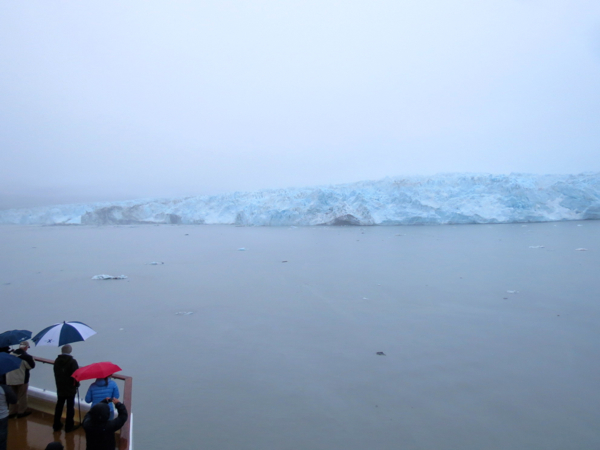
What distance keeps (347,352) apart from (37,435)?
2.40 meters

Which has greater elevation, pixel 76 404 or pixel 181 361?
pixel 76 404

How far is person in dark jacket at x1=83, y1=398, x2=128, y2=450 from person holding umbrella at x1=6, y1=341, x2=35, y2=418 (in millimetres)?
852

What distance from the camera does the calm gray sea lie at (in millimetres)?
2451

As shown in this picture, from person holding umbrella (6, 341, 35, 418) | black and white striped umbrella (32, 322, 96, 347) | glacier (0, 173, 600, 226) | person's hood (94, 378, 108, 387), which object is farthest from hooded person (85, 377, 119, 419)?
glacier (0, 173, 600, 226)

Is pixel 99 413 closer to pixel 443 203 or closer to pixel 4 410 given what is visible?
pixel 4 410

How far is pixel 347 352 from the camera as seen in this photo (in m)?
3.66

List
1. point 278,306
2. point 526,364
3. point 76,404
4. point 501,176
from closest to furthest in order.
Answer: point 76,404 < point 526,364 < point 278,306 < point 501,176

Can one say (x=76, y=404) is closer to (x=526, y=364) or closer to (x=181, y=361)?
(x=181, y=361)

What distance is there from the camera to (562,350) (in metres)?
3.56

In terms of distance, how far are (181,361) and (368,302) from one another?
2.81 metres

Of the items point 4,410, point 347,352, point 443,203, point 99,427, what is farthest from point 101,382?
point 443,203

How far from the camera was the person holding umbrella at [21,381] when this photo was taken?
2270mm

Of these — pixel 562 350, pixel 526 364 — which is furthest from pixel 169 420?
pixel 562 350

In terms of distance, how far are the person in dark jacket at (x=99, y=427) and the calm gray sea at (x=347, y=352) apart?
639 mm
